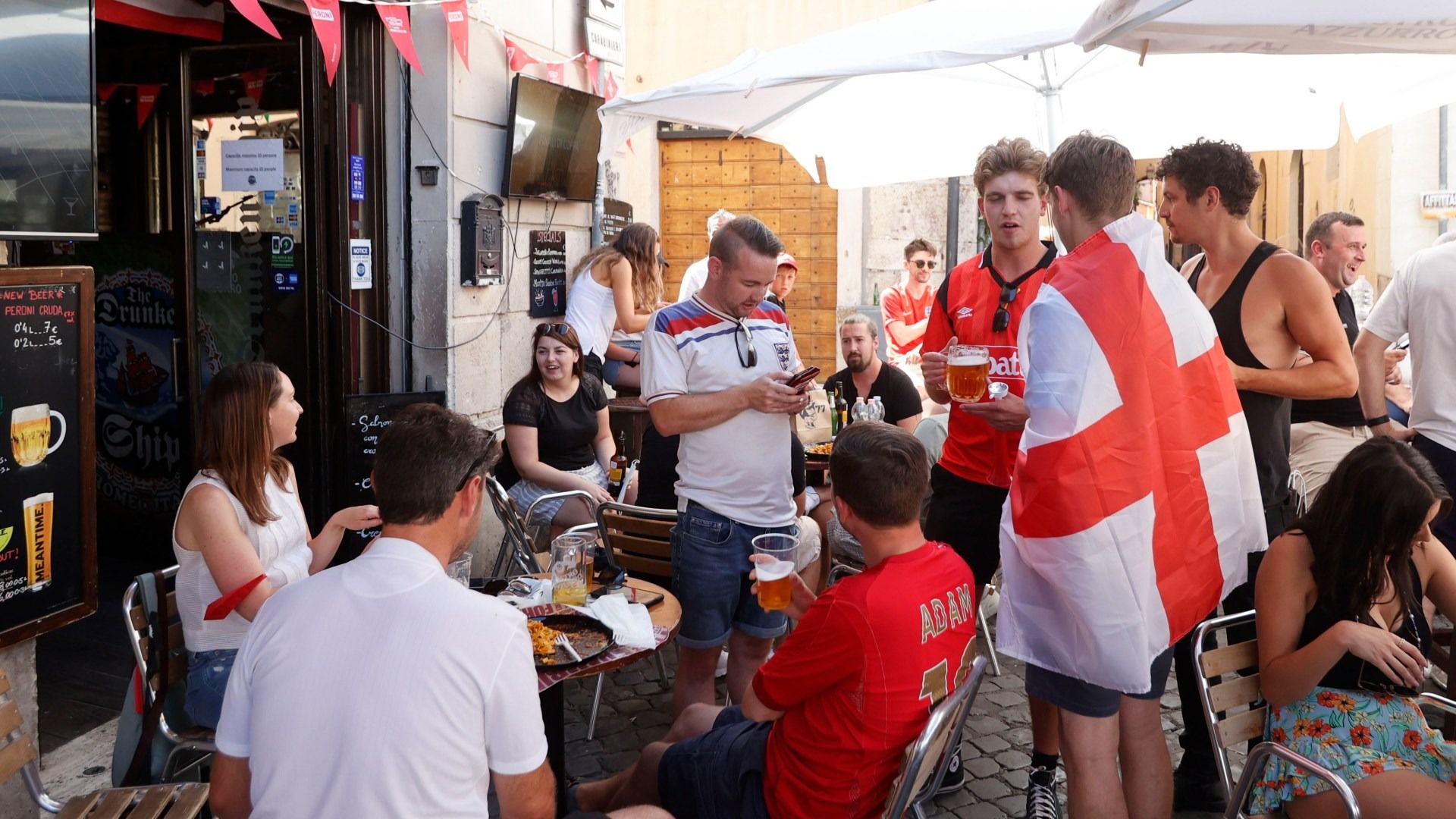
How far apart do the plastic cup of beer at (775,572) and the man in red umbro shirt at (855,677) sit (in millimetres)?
202

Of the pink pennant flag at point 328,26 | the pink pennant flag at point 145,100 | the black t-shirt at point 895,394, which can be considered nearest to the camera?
the pink pennant flag at point 328,26

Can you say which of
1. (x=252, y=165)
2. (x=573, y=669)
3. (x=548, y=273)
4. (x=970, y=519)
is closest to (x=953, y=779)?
(x=970, y=519)

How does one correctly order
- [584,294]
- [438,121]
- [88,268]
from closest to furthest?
[88,268], [438,121], [584,294]

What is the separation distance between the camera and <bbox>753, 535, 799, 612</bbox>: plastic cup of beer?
2744 mm

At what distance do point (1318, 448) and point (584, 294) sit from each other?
13.0 feet

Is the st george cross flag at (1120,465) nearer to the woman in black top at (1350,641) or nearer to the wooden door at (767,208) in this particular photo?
the woman in black top at (1350,641)

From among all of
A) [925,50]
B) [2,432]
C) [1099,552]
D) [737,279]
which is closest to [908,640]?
[1099,552]

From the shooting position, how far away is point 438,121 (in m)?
5.66

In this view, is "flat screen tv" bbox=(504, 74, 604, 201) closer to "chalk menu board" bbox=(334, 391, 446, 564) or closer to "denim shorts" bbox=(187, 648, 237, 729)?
"chalk menu board" bbox=(334, 391, 446, 564)

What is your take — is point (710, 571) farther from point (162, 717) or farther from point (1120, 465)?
point (162, 717)

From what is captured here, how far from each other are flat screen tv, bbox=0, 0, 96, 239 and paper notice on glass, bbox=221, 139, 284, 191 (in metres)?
1.93

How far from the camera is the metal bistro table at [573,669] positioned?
2803 mm

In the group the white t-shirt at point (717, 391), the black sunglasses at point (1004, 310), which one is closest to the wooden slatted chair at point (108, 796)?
the white t-shirt at point (717, 391)

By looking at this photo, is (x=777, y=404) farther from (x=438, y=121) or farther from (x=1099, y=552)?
(x=438, y=121)
